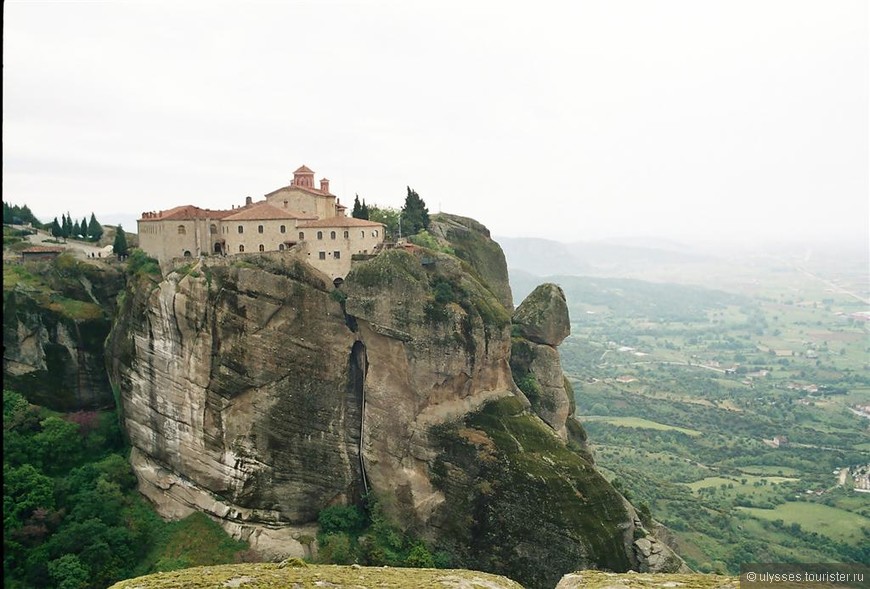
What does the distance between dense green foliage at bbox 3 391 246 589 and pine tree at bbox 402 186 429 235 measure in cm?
2552

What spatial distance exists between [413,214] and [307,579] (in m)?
33.9

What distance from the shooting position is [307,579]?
2131 centimetres

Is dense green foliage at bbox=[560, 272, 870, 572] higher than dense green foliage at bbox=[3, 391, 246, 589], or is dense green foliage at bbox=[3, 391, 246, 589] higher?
dense green foliage at bbox=[3, 391, 246, 589]

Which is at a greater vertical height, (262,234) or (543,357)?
(262,234)

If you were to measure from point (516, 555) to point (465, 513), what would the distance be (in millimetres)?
3594

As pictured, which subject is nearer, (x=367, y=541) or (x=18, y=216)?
(x=367, y=541)

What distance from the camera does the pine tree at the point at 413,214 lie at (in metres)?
50.6

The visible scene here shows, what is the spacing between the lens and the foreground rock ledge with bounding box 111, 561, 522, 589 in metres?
20.6

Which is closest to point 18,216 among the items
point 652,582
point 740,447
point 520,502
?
point 520,502

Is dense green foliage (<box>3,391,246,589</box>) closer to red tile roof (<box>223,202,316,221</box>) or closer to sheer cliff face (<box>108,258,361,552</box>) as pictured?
sheer cliff face (<box>108,258,361,552</box>)

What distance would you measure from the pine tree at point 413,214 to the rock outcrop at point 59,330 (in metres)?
22.1

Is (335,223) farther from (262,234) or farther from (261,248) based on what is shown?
(261,248)

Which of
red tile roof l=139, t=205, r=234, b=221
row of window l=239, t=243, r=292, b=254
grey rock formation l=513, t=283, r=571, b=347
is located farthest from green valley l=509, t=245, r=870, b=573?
red tile roof l=139, t=205, r=234, b=221

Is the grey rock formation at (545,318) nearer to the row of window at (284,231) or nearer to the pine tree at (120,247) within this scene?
the row of window at (284,231)
